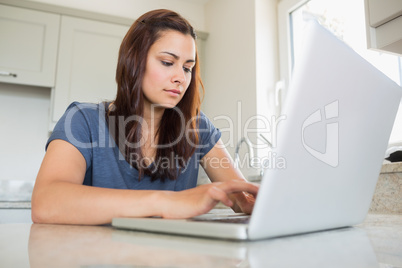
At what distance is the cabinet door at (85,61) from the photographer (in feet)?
8.89

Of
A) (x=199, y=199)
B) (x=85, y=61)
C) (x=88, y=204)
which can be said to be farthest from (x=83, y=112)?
(x=85, y=61)

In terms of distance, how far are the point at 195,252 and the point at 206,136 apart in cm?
94

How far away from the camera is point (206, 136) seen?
4.05ft

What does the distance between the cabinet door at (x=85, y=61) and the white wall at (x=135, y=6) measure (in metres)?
0.14

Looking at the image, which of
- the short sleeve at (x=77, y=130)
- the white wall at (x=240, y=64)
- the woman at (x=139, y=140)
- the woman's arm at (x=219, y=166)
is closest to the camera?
the woman at (x=139, y=140)

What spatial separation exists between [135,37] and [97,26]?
6.51 feet

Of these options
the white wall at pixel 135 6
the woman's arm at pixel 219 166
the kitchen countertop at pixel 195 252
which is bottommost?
the kitchen countertop at pixel 195 252

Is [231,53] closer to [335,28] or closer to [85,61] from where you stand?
[335,28]

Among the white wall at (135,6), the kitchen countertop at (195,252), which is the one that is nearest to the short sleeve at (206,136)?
the kitchen countertop at (195,252)

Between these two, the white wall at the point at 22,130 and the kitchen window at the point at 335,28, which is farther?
the white wall at the point at 22,130

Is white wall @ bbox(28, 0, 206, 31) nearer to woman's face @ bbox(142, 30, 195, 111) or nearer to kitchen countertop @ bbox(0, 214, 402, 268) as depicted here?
woman's face @ bbox(142, 30, 195, 111)

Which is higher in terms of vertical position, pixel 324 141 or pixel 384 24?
pixel 384 24

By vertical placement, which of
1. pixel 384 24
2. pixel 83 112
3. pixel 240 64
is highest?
pixel 240 64

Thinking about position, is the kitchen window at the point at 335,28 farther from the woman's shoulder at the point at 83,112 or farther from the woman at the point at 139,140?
the woman's shoulder at the point at 83,112
